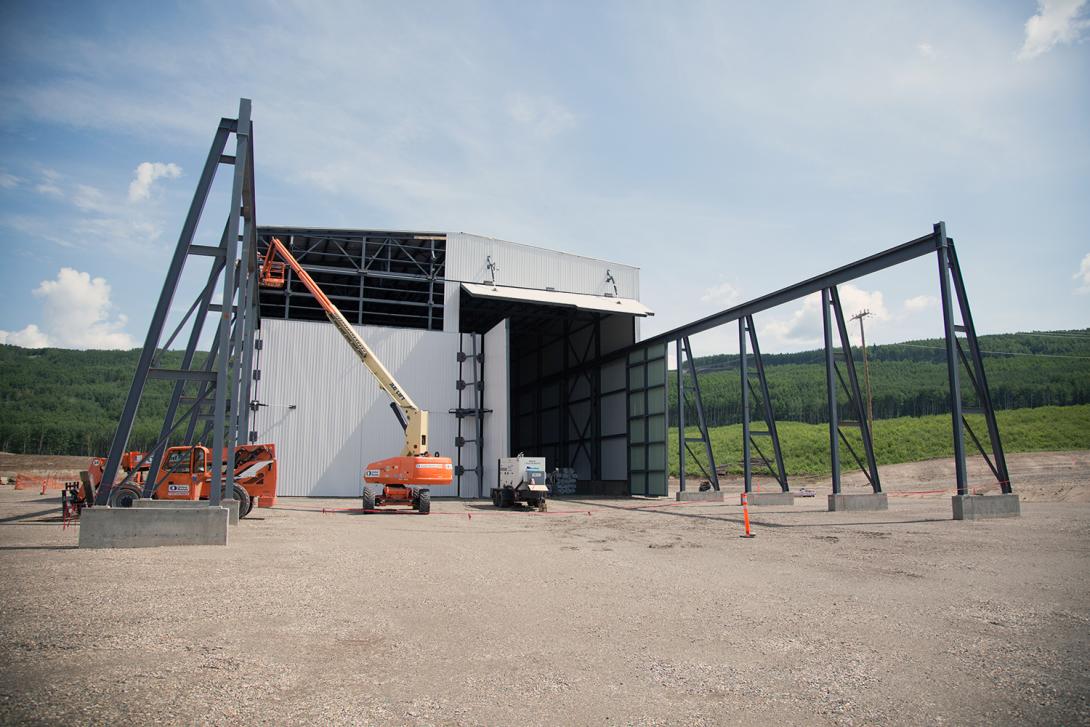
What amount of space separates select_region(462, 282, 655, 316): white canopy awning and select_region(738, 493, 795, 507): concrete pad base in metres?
11.0

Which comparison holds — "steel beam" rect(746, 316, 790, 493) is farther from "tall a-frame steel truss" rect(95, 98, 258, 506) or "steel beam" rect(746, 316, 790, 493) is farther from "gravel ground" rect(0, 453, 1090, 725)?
"tall a-frame steel truss" rect(95, 98, 258, 506)

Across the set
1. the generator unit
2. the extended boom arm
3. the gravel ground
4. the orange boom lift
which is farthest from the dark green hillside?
the gravel ground

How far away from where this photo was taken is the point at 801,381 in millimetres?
99938

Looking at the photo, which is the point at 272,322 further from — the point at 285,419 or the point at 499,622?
the point at 499,622

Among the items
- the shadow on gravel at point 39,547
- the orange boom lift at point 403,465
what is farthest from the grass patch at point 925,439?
the shadow on gravel at point 39,547

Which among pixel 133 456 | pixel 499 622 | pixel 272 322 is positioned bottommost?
pixel 499 622

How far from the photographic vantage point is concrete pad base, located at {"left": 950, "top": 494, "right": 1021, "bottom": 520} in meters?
16.0

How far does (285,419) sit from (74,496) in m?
10.3

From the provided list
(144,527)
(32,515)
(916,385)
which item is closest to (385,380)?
(32,515)

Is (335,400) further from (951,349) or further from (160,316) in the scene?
(951,349)

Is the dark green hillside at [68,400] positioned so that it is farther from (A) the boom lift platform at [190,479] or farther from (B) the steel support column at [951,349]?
(B) the steel support column at [951,349]

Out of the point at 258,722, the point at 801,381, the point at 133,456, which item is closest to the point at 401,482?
the point at 133,456

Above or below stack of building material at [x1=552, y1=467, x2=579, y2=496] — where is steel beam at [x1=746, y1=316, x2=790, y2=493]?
above

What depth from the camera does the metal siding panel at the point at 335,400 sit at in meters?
27.7
